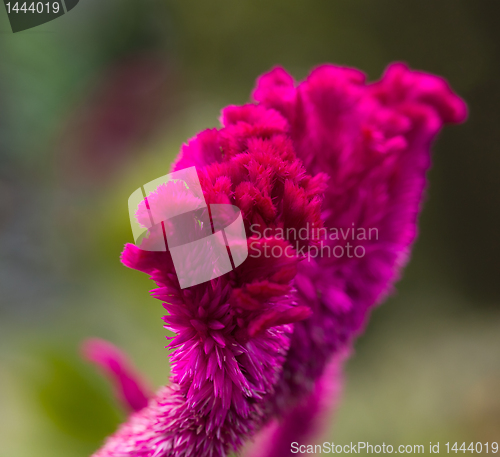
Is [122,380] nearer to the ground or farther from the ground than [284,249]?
nearer to the ground

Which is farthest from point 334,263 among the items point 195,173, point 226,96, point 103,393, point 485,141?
point 485,141

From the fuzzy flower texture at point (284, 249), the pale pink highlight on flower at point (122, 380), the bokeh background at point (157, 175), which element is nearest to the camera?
the fuzzy flower texture at point (284, 249)

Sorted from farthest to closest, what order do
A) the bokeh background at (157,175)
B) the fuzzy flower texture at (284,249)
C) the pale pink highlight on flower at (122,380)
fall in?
the bokeh background at (157,175) < the pale pink highlight on flower at (122,380) < the fuzzy flower texture at (284,249)

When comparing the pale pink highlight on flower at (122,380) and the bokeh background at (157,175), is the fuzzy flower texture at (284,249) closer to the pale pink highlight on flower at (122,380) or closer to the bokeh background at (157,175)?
the pale pink highlight on flower at (122,380)

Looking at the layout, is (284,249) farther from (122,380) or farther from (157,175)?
(157,175)

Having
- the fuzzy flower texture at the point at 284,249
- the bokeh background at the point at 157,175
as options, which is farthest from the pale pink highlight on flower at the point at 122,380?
the bokeh background at the point at 157,175

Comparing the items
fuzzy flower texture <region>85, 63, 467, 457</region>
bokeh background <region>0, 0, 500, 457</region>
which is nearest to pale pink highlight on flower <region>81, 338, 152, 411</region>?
fuzzy flower texture <region>85, 63, 467, 457</region>

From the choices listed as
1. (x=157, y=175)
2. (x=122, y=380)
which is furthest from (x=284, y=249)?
(x=157, y=175)
